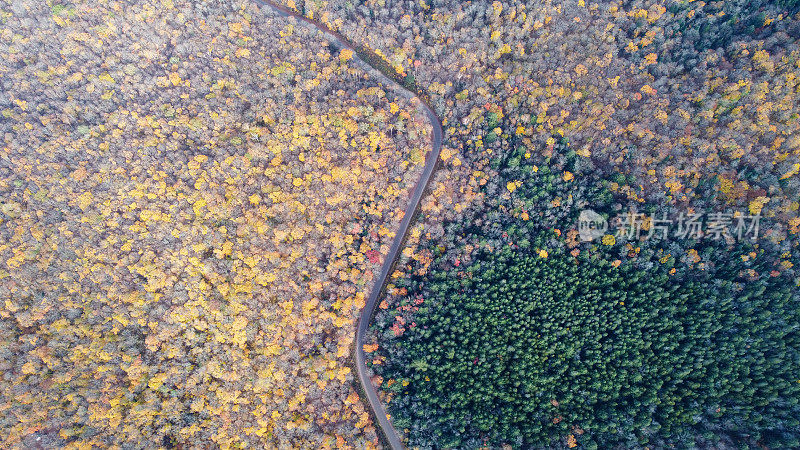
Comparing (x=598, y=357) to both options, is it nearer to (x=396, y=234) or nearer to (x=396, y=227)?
(x=396, y=234)

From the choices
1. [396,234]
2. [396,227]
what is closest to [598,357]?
[396,234]

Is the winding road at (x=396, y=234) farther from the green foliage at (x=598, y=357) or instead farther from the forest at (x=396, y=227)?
the green foliage at (x=598, y=357)

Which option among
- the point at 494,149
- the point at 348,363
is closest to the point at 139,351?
the point at 348,363

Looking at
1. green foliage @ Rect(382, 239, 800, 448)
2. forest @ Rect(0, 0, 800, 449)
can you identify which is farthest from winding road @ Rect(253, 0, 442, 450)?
green foliage @ Rect(382, 239, 800, 448)

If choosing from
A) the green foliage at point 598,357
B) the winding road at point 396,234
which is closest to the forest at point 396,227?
the green foliage at point 598,357

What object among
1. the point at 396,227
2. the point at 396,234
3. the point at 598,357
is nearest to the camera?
the point at 598,357

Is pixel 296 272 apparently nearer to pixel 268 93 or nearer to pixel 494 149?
pixel 268 93

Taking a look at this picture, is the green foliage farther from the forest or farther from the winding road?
the winding road

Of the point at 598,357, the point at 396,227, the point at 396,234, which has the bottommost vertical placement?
the point at 598,357
